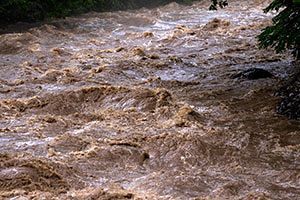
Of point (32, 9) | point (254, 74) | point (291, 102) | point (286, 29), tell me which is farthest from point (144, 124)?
point (32, 9)

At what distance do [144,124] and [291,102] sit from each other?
273 cm

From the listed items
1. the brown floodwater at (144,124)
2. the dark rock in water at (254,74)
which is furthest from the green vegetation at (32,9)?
the dark rock in water at (254,74)

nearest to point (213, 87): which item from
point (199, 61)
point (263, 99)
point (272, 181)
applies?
point (263, 99)

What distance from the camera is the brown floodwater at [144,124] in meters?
6.33

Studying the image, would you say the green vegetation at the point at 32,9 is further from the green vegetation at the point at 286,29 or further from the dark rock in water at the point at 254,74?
the green vegetation at the point at 286,29

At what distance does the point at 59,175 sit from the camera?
648cm

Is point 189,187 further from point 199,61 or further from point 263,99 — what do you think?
point 199,61

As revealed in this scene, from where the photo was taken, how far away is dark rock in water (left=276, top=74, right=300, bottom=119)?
875 centimetres

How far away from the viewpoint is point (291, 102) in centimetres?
904

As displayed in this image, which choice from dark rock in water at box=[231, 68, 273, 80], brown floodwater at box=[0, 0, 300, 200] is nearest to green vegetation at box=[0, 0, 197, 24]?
brown floodwater at box=[0, 0, 300, 200]

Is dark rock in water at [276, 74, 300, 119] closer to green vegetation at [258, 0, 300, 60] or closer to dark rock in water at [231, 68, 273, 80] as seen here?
green vegetation at [258, 0, 300, 60]

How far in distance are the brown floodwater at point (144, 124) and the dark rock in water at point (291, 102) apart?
208 mm

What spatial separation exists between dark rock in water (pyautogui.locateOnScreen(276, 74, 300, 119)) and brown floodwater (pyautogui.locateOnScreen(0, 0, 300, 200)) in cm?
21

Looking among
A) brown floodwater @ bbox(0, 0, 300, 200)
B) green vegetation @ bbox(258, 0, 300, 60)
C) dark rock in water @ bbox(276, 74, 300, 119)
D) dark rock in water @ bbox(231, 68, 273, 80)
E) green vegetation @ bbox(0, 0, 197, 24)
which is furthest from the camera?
green vegetation @ bbox(0, 0, 197, 24)
